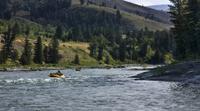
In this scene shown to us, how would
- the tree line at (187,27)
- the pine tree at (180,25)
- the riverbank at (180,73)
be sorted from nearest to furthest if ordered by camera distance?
the riverbank at (180,73) < the tree line at (187,27) < the pine tree at (180,25)

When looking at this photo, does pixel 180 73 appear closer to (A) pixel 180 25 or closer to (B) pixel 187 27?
(B) pixel 187 27

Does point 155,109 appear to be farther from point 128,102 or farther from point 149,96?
point 149,96

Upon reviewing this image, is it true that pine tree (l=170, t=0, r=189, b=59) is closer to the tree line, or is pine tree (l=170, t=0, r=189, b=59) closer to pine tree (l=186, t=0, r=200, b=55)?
the tree line

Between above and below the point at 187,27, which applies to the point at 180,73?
below

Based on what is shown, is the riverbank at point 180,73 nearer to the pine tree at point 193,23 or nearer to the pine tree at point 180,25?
the pine tree at point 193,23

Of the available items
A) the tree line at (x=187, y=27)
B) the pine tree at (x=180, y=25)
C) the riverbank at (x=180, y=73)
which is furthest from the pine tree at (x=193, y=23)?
the riverbank at (x=180, y=73)

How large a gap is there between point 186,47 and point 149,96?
7393 cm

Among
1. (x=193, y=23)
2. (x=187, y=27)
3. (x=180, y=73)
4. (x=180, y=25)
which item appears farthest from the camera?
(x=180, y=25)

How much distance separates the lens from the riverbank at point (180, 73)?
96.2 metres

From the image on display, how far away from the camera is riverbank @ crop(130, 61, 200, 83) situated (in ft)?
316

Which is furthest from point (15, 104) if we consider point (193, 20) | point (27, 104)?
point (193, 20)

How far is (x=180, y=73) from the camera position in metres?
103

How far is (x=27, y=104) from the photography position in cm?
5603

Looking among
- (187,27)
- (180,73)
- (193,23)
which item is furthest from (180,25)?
(180,73)
